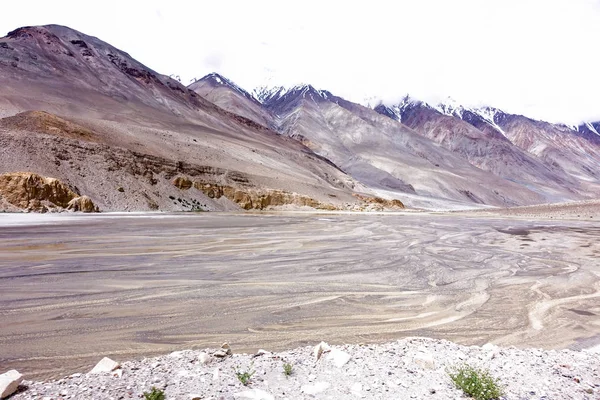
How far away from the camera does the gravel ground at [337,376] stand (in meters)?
4.10

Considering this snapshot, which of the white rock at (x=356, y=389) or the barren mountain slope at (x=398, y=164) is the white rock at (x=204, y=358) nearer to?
the white rock at (x=356, y=389)

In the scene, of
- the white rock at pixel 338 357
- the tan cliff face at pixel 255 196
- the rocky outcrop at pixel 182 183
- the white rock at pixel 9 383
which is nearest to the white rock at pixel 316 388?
the white rock at pixel 338 357

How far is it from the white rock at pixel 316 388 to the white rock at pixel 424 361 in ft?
4.29

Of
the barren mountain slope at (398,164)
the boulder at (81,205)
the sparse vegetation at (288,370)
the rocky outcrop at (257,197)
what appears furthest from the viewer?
the barren mountain slope at (398,164)

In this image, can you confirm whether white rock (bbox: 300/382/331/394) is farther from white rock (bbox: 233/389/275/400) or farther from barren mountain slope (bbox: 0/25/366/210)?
barren mountain slope (bbox: 0/25/366/210)

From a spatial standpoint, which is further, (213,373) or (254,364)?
(254,364)

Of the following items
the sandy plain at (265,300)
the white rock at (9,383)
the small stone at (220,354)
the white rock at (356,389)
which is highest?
the white rock at (9,383)

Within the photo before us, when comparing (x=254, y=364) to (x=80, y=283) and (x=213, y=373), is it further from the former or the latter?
(x=80, y=283)

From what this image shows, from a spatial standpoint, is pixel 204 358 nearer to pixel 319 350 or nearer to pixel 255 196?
pixel 319 350

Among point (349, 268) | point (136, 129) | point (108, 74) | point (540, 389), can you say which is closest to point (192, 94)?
point (108, 74)

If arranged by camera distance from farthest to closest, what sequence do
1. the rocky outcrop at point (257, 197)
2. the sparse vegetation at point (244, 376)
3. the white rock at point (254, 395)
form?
the rocky outcrop at point (257, 197) → the sparse vegetation at point (244, 376) → the white rock at point (254, 395)

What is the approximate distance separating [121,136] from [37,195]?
26.6 m

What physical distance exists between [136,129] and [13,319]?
67.3m

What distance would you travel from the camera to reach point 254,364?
4.87 metres
